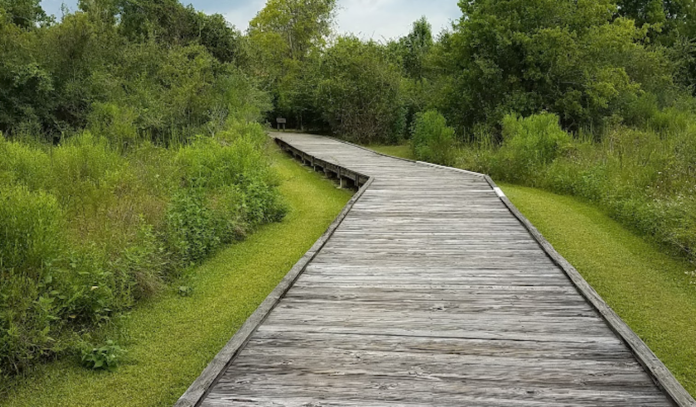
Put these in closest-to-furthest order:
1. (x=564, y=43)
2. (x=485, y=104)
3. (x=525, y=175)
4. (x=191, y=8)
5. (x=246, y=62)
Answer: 1. (x=525, y=175)
2. (x=564, y=43)
3. (x=485, y=104)
4. (x=191, y=8)
5. (x=246, y=62)

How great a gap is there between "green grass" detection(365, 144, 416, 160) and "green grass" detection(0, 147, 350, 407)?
9104mm

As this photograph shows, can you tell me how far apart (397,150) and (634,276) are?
39.8 ft

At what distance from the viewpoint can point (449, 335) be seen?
9.10 feet

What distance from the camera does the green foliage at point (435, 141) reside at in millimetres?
12492

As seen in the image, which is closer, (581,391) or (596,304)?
(581,391)

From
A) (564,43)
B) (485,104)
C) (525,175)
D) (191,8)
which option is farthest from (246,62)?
(525,175)

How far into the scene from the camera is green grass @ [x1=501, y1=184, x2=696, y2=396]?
348 cm

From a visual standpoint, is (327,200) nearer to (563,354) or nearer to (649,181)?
(649,181)

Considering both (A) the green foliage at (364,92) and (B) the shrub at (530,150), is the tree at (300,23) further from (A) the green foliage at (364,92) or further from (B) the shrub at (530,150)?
(B) the shrub at (530,150)

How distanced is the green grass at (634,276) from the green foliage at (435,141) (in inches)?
195

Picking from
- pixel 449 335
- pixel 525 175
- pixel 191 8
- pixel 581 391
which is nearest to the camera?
pixel 581 391

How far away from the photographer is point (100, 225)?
15.4 ft

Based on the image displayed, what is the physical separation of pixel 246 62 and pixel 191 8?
113 inches

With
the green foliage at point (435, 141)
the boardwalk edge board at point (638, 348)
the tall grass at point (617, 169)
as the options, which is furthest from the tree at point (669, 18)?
the boardwalk edge board at point (638, 348)
